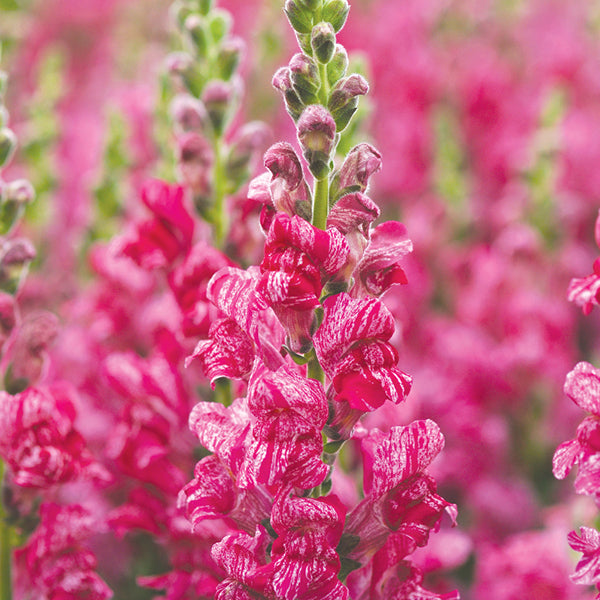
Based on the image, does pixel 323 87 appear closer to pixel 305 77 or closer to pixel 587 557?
pixel 305 77

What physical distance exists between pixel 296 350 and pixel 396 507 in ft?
0.33

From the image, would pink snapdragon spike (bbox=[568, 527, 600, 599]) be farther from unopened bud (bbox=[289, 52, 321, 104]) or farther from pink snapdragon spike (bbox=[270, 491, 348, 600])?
unopened bud (bbox=[289, 52, 321, 104])

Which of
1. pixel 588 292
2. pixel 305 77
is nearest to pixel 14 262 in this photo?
pixel 305 77

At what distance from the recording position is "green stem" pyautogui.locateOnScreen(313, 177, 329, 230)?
440mm

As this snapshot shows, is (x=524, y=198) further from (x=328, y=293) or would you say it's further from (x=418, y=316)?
(x=328, y=293)

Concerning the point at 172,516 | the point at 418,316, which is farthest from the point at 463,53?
the point at 172,516

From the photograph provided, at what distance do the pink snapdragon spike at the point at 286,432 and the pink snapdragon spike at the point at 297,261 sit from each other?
0.04m

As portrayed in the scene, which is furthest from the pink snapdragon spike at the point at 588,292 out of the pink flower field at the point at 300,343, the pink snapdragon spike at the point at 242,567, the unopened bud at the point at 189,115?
the unopened bud at the point at 189,115

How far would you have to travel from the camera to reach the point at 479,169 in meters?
1.31

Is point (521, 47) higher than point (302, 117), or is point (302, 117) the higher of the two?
point (521, 47)

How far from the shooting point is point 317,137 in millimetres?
425

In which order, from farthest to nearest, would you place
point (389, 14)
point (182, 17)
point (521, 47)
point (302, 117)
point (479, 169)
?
point (389, 14) → point (521, 47) → point (479, 169) → point (182, 17) → point (302, 117)

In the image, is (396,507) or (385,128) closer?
(396,507)

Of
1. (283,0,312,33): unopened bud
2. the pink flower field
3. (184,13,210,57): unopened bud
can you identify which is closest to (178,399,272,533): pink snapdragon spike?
the pink flower field
